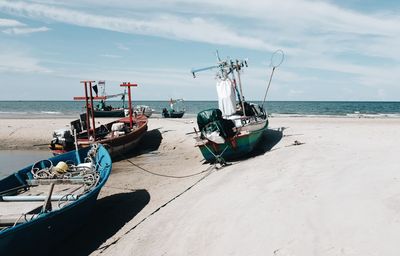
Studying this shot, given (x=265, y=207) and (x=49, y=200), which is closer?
(x=265, y=207)

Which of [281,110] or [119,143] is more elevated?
[119,143]

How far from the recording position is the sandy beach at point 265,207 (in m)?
6.52

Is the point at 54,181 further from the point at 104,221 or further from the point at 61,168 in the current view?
the point at 104,221

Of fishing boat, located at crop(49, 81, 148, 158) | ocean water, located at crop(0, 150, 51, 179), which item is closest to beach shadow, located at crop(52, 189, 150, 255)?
fishing boat, located at crop(49, 81, 148, 158)

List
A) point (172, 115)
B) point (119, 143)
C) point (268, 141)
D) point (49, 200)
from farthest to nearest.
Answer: point (172, 115) < point (268, 141) < point (119, 143) < point (49, 200)

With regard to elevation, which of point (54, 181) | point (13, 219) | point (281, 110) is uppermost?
point (54, 181)

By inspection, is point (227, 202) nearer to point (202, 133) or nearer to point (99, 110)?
point (202, 133)

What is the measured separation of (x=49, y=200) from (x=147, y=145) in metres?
14.3

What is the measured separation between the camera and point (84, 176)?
11.2m

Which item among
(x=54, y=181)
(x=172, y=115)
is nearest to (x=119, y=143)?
A: (x=54, y=181)

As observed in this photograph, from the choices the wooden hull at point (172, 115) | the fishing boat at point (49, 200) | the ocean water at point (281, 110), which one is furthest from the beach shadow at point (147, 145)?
the ocean water at point (281, 110)

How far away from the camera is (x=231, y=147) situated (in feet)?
50.3

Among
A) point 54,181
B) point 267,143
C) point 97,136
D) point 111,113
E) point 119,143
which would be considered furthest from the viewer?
point 111,113

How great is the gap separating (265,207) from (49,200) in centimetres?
503
